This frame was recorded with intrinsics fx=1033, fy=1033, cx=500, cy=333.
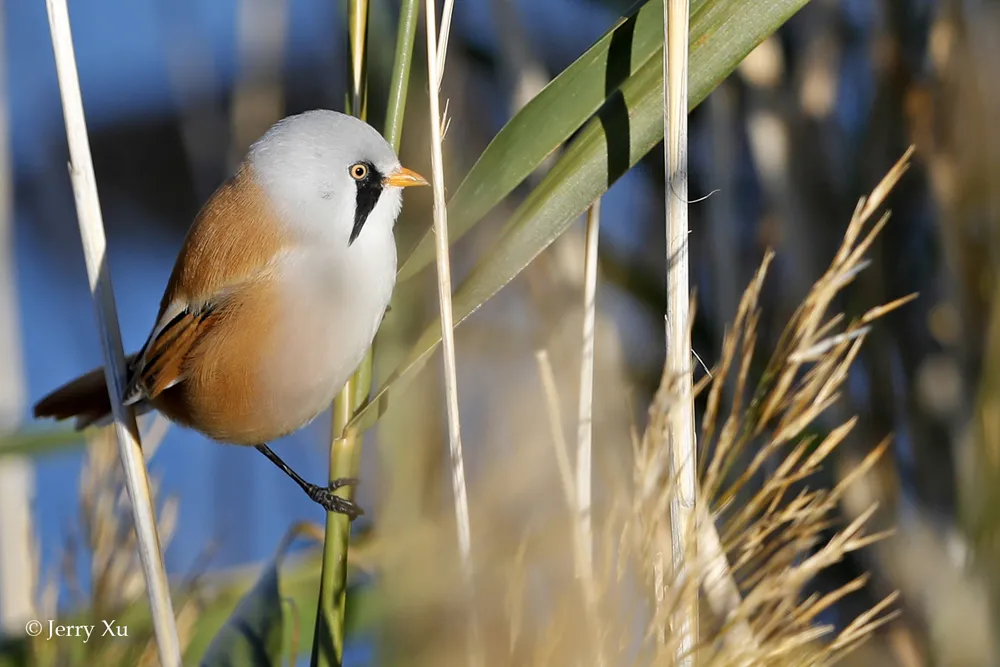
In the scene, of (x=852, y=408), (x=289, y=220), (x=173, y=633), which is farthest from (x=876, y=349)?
(x=173, y=633)

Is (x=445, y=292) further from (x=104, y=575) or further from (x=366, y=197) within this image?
(x=104, y=575)

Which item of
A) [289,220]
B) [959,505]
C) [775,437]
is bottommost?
[775,437]

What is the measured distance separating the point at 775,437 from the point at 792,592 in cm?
14

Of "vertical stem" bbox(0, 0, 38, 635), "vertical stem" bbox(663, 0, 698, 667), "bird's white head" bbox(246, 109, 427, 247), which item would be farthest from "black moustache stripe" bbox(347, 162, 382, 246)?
"vertical stem" bbox(0, 0, 38, 635)

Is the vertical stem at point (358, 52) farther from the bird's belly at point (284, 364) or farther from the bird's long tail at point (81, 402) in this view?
the bird's long tail at point (81, 402)

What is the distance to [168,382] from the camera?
154 cm

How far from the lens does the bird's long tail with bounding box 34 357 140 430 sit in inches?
64.1

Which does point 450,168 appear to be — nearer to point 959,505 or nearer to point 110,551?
point 110,551

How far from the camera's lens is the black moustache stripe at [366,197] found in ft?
4.25

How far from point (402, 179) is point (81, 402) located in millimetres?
710

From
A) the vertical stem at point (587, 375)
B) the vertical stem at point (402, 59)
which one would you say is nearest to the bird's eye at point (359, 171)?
the vertical stem at point (402, 59)

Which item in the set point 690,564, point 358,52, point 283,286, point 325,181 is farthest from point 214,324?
point 690,564

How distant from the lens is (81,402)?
5.39 ft

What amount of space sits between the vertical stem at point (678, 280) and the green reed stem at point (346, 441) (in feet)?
0.93
